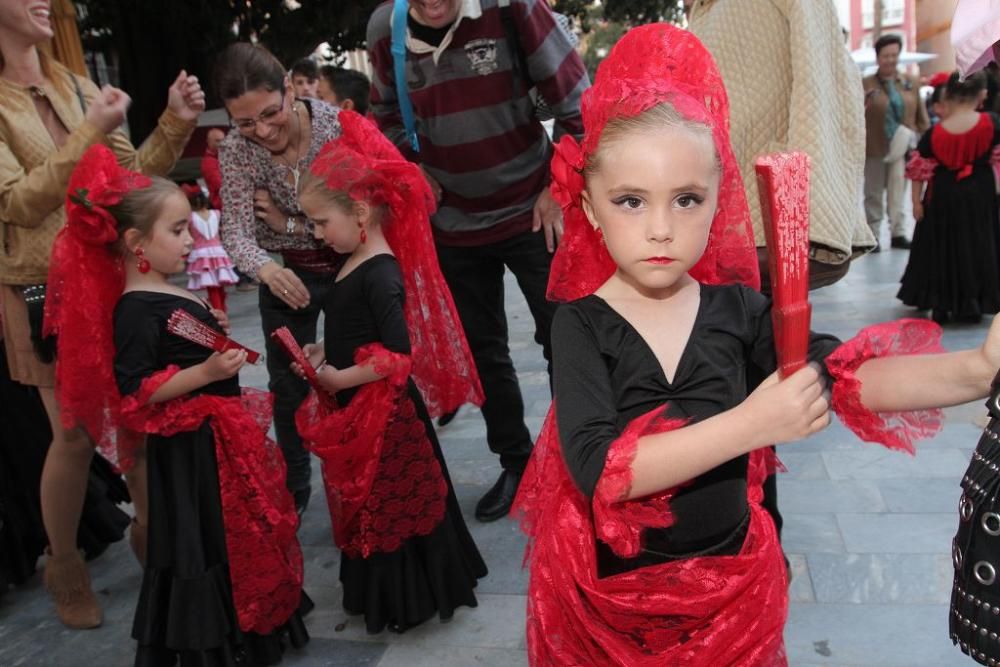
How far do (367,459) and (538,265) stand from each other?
0.94 meters

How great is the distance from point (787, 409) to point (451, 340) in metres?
1.67

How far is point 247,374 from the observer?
17.8ft

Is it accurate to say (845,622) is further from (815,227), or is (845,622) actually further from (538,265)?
(538,265)

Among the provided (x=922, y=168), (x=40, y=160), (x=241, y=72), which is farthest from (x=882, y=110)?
(x=40, y=160)

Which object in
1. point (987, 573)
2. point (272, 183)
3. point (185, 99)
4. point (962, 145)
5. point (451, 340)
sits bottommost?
point (962, 145)

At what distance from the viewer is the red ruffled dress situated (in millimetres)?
1211

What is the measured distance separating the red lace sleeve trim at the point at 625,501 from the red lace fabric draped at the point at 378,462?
1.19 meters

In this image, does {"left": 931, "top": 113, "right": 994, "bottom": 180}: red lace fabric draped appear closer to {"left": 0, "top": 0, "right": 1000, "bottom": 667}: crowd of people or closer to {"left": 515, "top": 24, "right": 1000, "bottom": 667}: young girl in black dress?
{"left": 0, "top": 0, "right": 1000, "bottom": 667}: crowd of people

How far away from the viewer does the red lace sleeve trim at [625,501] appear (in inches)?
45.2

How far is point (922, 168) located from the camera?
532 centimetres

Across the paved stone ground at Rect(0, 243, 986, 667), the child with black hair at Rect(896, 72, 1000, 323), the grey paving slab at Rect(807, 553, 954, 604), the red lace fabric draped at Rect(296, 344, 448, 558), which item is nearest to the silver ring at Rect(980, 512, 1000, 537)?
the paved stone ground at Rect(0, 243, 986, 667)

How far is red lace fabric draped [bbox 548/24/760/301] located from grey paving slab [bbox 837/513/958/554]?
5.05ft

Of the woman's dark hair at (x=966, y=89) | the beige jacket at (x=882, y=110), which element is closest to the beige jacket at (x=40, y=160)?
the woman's dark hair at (x=966, y=89)

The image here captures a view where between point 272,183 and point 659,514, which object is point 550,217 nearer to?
point 272,183
